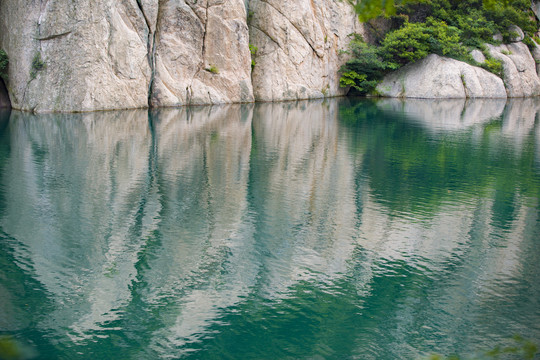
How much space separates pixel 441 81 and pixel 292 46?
12.2 metres

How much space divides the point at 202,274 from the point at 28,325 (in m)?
2.35

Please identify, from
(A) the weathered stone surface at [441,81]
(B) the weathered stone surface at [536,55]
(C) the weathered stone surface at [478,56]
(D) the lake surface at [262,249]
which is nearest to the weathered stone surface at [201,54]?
(D) the lake surface at [262,249]

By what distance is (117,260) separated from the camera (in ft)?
26.5

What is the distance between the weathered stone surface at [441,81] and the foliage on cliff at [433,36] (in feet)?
2.53

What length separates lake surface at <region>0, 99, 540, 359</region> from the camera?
6.22m

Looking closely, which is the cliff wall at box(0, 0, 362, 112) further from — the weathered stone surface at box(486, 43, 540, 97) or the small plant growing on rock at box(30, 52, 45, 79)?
the weathered stone surface at box(486, 43, 540, 97)

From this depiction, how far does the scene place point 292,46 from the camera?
3678cm

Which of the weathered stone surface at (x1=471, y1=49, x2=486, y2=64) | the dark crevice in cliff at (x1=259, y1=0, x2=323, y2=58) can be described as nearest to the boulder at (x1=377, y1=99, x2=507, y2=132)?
the weathered stone surface at (x1=471, y1=49, x2=486, y2=64)

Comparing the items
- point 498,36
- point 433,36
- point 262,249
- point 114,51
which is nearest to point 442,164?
point 262,249

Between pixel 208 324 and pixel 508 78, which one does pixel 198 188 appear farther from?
pixel 508 78

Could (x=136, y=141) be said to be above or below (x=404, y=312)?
above

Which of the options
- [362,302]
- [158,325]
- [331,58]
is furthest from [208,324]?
[331,58]

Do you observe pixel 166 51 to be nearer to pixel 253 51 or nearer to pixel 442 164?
pixel 253 51

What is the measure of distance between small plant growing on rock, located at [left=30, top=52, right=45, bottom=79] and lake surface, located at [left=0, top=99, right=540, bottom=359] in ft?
26.9
